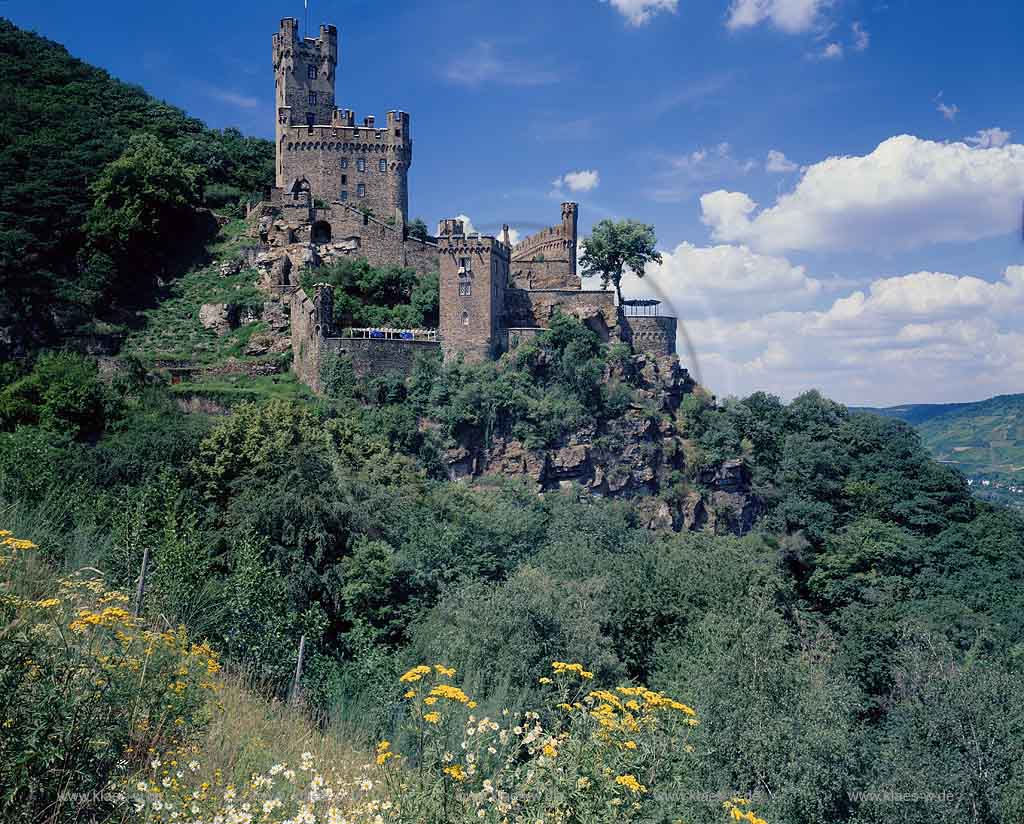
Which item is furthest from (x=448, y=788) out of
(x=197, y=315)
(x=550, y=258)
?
(x=550, y=258)

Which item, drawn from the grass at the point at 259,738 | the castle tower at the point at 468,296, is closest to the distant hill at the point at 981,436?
the castle tower at the point at 468,296

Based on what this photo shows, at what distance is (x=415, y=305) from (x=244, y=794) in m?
33.1

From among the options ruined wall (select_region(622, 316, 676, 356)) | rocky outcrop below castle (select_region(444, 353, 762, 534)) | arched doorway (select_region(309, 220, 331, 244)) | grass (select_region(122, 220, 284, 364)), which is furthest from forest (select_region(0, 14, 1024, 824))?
arched doorway (select_region(309, 220, 331, 244))

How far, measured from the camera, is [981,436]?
5384 inches

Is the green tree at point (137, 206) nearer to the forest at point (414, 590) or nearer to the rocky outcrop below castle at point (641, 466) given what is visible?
the forest at point (414, 590)

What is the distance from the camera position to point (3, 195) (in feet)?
121

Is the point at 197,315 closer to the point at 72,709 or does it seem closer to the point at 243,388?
the point at 243,388

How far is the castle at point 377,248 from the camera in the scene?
34.8 m

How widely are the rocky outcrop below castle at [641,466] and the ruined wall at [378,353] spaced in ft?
13.8

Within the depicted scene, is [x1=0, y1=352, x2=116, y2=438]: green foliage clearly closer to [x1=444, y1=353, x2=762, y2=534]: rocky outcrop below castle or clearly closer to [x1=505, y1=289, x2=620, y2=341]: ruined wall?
[x1=444, y1=353, x2=762, y2=534]: rocky outcrop below castle

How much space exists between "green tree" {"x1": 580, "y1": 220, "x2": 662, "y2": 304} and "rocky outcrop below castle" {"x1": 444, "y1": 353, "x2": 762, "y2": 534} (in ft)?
17.8

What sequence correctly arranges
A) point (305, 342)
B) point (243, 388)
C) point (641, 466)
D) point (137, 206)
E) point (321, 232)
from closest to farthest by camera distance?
point (243, 388) < point (305, 342) < point (137, 206) < point (641, 466) < point (321, 232)

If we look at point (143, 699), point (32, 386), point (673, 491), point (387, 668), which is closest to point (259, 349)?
point (32, 386)

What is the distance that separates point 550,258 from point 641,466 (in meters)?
15.4
